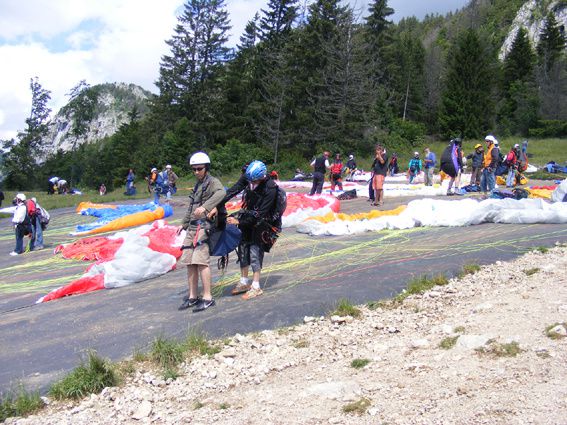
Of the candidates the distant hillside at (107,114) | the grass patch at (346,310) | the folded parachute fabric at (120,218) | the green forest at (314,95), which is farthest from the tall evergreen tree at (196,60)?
the distant hillside at (107,114)

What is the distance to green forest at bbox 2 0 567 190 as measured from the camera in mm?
35281

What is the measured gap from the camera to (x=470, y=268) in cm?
651

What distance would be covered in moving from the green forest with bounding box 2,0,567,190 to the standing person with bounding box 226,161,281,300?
1069 inches

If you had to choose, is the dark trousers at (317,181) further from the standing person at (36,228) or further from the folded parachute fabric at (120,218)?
the standing person at (36,228)

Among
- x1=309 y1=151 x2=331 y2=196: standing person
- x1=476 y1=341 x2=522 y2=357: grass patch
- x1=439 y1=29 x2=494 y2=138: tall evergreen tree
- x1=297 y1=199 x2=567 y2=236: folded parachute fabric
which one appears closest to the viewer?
x1=476 y1=341 x2=522 y2=357: grass patch

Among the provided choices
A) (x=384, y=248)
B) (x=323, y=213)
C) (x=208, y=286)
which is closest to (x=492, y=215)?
(x=384, y=248)

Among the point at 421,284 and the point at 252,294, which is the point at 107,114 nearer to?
the point at 252,294

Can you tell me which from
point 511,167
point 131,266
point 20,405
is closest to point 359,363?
point 20,405

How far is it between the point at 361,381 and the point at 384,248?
432cm

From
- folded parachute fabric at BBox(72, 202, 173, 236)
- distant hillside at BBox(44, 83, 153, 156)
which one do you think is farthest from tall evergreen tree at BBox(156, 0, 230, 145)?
distant hillside at BBox(44, 83, 153, 156)

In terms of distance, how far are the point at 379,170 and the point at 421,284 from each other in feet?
22.9

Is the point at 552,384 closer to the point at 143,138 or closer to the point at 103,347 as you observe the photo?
the point at 103,347

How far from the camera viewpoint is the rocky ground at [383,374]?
11.1ft

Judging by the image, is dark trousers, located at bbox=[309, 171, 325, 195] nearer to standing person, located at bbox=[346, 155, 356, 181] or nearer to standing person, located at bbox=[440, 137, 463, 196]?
standing person, located at bbox=[440, 137, 463, 196]
